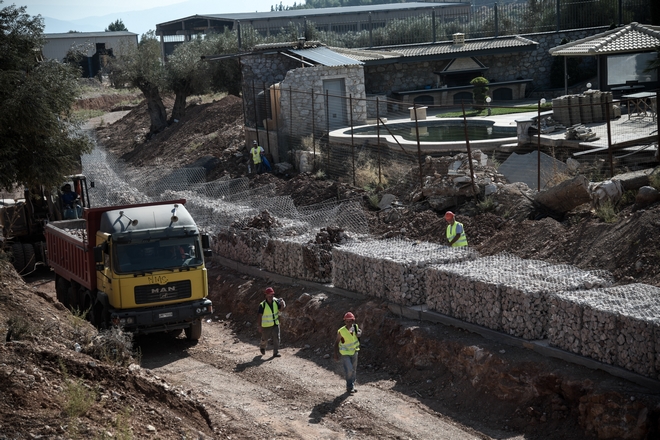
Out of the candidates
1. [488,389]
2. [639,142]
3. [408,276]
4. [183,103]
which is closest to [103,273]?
[408,276]

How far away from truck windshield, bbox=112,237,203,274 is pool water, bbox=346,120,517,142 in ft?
41.8

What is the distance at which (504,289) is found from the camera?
12.6m

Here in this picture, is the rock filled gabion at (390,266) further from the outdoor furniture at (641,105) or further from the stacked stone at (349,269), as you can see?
the outdoor furniture at (641,105)

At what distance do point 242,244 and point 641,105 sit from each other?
15952 millimetres

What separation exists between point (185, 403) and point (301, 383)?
131 inches

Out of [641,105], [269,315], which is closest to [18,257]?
[269,315]

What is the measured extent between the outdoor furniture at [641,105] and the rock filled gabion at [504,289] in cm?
1287

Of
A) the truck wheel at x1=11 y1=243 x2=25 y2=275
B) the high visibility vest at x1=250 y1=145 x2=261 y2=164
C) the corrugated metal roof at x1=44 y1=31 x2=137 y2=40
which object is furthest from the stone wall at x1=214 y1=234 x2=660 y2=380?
the corrugated metal roof at x1=44 y1=31 x2=137 y2=40

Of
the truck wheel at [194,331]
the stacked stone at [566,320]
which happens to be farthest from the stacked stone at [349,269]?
the stacked stone at [566,320]

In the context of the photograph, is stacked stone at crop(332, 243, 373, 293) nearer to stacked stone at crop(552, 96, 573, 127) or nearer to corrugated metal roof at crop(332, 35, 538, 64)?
stacked stone at crop(552, 96, 573, 127)

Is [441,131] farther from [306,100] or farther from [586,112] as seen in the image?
[306,100]

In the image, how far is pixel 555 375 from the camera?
11312 mm

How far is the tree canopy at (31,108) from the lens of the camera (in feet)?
50.6

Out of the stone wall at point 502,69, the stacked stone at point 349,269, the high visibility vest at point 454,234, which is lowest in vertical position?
the stacked stone at point 349,269
